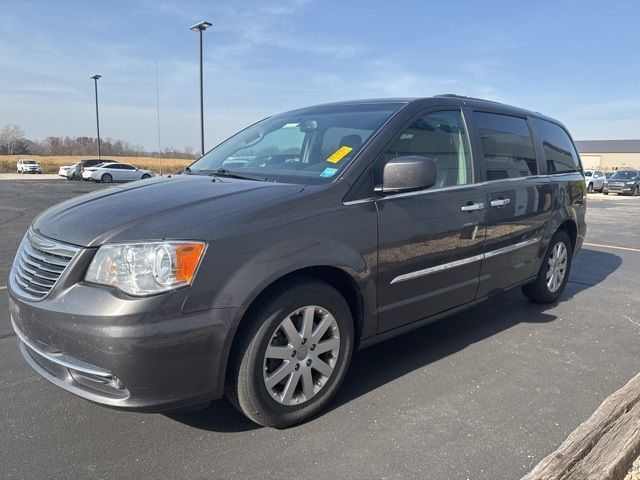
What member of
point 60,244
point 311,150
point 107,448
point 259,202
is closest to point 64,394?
point 107,448

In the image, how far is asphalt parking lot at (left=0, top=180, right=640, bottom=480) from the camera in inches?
97.3

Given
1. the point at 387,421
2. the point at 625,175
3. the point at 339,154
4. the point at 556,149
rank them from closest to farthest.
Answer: the point at 387,421
the point at 339,154
the point at 556,149
the point at 625,175

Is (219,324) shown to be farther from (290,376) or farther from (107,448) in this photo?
(107,448)

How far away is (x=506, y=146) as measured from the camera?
4387mm

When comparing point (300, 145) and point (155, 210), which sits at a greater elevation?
point (300, 145)

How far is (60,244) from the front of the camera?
100 inches

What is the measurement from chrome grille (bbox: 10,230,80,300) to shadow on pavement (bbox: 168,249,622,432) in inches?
40.1

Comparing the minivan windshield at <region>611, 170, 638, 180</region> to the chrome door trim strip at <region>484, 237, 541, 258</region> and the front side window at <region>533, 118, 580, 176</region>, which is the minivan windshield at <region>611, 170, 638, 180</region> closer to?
the front side window at <region>533, 118, 580, 176</region>

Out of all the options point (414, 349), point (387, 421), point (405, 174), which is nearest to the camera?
point (387, 421)

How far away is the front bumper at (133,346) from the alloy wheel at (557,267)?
372cm

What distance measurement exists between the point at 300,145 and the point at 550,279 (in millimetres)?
2986

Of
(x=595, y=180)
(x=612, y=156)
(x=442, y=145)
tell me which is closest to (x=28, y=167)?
(x=595, y=180)

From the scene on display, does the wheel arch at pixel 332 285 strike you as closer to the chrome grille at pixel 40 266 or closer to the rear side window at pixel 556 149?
the chrome grille at pixel 40 266

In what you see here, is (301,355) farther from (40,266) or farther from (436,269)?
(40,266)
